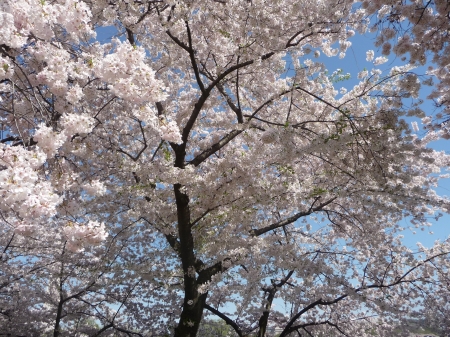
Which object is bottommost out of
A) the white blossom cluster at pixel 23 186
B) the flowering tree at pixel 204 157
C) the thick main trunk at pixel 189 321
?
the white blossom cluster at pixel 23 186

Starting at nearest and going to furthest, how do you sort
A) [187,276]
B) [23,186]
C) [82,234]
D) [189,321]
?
[23,186] → [82,234] → [189,321] → [187,276]

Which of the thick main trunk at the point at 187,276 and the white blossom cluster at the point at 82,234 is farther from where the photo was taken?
the thick main trunk at the point at 187,276

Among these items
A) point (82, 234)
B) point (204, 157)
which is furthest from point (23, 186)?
point (204, 157)

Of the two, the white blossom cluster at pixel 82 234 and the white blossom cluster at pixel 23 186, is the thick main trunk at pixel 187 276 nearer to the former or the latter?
the white blossom cluster at pixel 82 234

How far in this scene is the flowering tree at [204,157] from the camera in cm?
383

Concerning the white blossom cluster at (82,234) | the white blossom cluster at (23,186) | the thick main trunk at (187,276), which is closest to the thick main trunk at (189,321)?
the thick main trunk at (187,276)

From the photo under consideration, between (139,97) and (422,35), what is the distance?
15.2 feet

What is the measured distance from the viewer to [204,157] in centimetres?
794

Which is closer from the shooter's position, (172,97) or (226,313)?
(172,97)

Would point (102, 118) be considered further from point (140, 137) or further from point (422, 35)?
point (422, 35)

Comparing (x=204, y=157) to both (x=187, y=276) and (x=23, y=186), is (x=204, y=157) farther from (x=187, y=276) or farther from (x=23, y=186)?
(x=23, y=186)

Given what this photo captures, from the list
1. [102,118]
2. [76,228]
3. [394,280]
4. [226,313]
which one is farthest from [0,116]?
[394,280]

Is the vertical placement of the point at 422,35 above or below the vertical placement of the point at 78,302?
above

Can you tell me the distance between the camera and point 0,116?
257 inches
